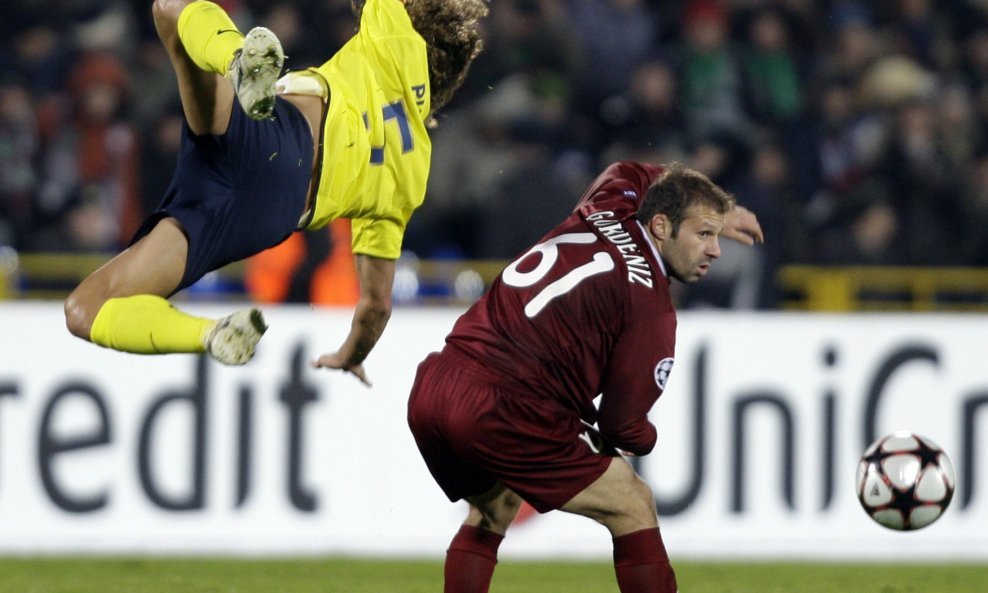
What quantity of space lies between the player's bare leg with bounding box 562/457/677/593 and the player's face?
2.30 ft

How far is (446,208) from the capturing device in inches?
Answer: 454

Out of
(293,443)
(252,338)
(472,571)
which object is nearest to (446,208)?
(293,443)

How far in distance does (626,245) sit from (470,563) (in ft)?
3.87

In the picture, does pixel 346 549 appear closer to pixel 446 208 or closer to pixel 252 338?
pixel 446 208

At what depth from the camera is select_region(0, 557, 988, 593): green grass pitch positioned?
7719mm

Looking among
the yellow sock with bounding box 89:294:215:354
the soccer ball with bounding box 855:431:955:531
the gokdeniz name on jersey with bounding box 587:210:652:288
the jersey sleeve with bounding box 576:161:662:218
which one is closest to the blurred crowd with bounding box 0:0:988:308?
the soccer ball with bounding box 855:431:955:531

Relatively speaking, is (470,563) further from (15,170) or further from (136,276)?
(15,170)

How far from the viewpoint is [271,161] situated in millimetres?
5301

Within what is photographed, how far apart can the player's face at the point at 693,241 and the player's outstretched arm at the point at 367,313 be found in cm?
111

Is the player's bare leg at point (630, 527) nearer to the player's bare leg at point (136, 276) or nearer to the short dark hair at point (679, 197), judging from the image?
the short dark hair at point (679, 197)

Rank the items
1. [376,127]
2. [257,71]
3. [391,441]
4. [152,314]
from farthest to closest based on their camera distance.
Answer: [391,441]
[376,127]
[152,314]
[257,71]

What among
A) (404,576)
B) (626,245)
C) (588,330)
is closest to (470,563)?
(588,330)

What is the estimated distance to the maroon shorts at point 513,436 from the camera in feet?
17.7

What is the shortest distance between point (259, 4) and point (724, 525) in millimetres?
5199
